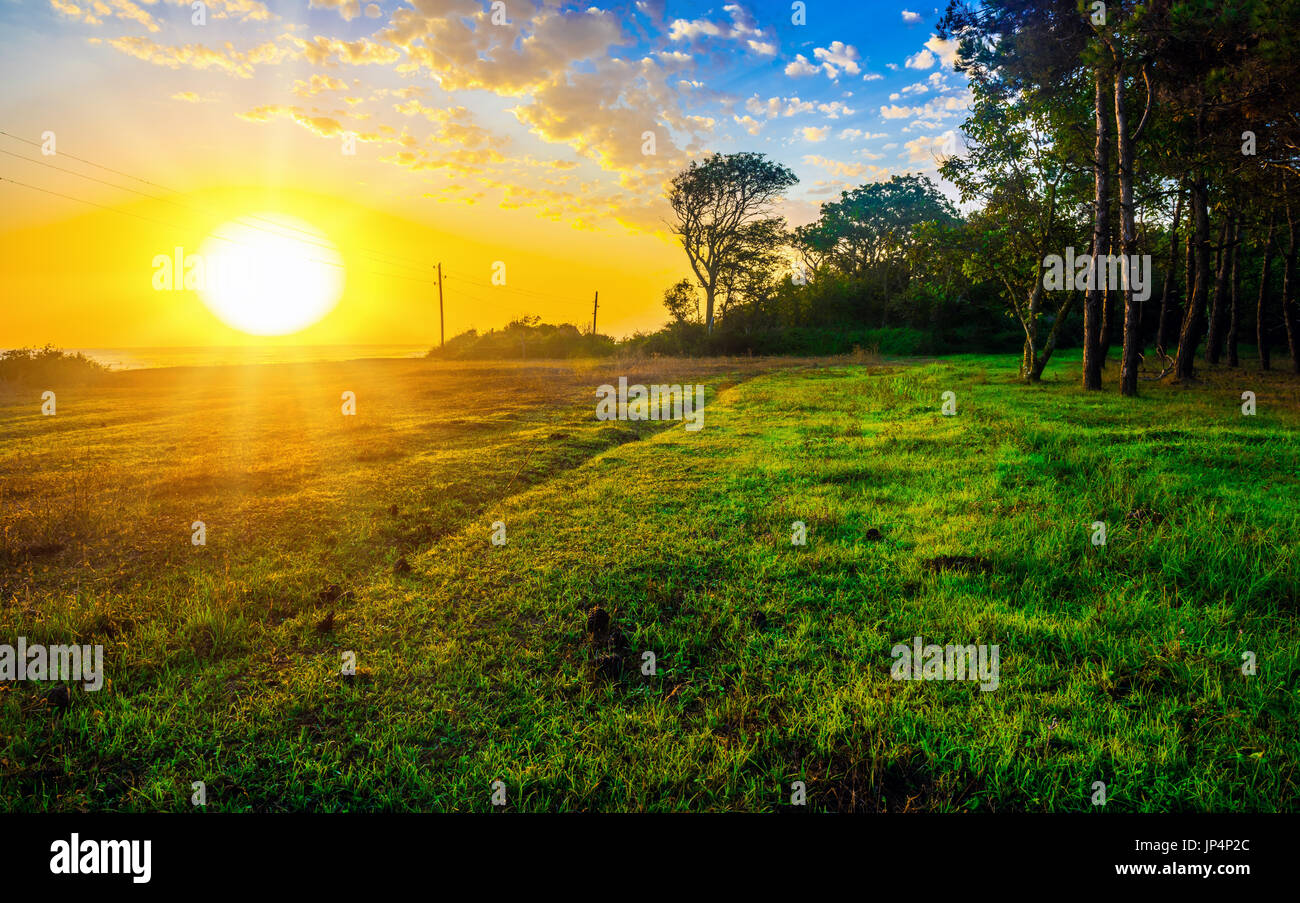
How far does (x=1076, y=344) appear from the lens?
47469 millimetres

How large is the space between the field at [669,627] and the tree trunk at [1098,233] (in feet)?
26.6

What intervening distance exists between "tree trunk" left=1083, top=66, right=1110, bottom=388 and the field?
8.12 metres

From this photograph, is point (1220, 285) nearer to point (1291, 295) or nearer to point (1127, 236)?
point (1291, 295)

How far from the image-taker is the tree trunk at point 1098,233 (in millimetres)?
16672

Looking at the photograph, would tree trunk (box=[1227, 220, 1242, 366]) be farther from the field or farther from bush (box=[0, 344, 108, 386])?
bush (box=[0, 344, 108, 386])

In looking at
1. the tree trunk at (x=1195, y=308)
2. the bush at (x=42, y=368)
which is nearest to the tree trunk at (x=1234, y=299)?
the tree trunk at (x=1195, y=308)

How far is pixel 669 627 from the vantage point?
4.52 meters

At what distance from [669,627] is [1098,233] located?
19855mm

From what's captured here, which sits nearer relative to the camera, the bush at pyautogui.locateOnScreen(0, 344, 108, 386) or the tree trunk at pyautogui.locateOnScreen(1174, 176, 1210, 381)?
the tree trunk at pyautogui.locateOnScreen(1174, 176, 1210, 381)

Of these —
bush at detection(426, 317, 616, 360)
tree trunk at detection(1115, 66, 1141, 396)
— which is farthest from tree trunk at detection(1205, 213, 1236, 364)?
bush at detection(426, 317, 616, 360)

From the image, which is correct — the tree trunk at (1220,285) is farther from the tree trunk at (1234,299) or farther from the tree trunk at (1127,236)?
the tree trunk at (1127,236)

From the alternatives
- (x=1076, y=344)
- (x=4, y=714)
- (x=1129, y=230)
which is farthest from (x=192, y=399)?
(x=1076, y=344)

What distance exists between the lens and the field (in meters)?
2.89
